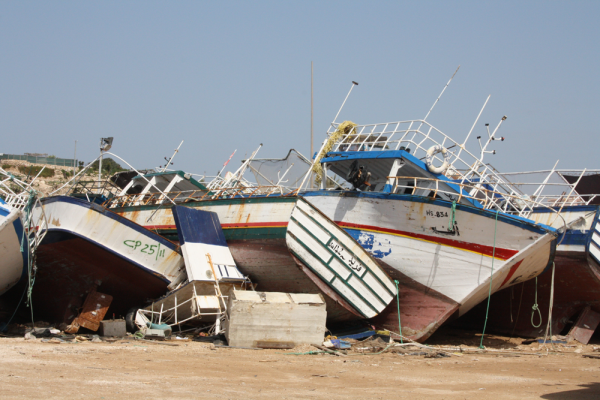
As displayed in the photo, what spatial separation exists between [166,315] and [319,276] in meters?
3.18

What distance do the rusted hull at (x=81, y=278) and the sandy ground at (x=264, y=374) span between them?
2.04m

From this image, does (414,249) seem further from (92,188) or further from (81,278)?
(92,188)

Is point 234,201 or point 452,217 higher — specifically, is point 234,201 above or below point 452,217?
above

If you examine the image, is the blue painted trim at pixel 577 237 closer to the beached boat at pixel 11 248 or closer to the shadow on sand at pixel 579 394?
the shadow on sand at pixel 579 394

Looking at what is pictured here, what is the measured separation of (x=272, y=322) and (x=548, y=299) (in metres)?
7.15

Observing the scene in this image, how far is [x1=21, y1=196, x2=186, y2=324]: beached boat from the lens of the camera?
11.2 m

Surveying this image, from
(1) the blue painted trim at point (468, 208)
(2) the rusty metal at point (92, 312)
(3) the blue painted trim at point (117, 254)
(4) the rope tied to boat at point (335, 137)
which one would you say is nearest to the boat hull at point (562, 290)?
(1) the blue painted trim at point (468, 208)

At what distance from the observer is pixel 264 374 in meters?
7.10

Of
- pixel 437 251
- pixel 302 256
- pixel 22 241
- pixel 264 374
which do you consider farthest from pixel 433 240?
pixel 22 241

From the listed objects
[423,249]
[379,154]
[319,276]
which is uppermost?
[379,154]

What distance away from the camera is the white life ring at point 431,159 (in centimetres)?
1289

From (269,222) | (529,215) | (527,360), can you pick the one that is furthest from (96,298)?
(529,215)

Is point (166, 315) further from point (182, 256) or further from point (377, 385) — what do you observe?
point (377, 385)

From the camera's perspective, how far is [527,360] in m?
9.66
